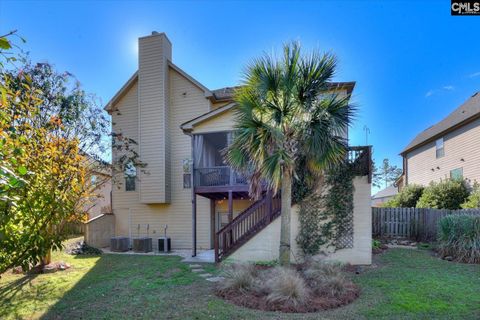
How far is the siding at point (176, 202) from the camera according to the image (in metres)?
13.7

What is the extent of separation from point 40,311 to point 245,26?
35.1 ft

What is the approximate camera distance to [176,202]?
45.8 feet

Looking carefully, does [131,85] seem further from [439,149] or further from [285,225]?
[439,149]

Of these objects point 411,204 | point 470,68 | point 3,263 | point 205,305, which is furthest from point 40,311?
point 470,68

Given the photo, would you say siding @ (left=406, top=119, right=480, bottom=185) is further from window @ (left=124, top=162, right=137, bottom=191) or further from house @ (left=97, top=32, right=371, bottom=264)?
window @ (left=124, top=162, right=137, bottom=191)

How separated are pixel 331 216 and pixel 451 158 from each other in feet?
40.6

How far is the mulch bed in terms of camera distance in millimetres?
5247

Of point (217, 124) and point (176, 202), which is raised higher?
point (217, 124)

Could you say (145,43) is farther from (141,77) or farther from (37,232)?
(37,232)

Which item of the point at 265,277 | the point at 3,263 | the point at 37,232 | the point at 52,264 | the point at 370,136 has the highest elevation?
the point at 370,136

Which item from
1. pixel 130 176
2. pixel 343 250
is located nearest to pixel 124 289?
pixel 343 250

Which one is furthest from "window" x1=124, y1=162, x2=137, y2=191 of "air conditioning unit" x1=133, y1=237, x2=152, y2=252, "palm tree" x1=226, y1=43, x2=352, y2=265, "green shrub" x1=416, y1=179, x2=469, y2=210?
"green shrub" x1=416, y1=179, x2=469, y2=210

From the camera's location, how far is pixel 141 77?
14.2 meters

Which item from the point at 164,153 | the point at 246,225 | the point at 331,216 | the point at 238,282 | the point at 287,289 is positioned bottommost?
the point at 238,282
